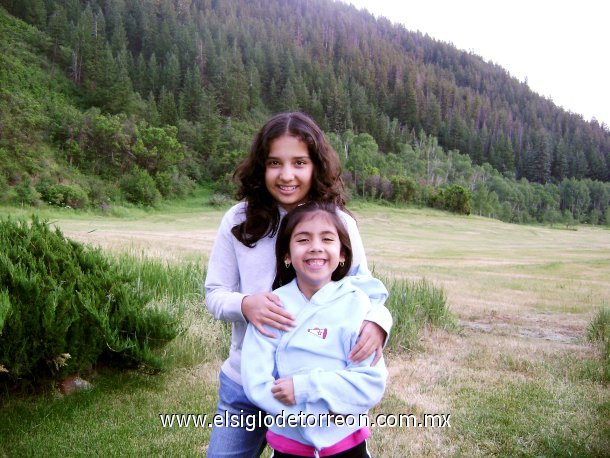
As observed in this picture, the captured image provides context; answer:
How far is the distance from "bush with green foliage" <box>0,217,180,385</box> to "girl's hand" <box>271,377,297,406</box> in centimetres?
220

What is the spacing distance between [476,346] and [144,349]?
4587 mm

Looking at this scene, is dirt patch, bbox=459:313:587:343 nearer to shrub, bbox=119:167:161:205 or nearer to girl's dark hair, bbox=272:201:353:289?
girl's dark hair, bbox=272:201:353:289

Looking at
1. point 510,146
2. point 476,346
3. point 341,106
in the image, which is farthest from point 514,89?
Result: point 476,346

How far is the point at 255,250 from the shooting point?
2.01 m

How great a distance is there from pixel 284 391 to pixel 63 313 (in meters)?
2.71

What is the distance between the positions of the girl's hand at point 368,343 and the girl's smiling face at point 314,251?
0.85 feet

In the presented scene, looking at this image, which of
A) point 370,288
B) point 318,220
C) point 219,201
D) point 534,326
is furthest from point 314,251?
point 219,201

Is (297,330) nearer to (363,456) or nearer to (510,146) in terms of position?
(363,456)

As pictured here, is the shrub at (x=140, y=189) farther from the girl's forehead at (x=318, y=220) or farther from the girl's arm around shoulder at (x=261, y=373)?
the girl's arm around shoulder at (x=261, y=373)

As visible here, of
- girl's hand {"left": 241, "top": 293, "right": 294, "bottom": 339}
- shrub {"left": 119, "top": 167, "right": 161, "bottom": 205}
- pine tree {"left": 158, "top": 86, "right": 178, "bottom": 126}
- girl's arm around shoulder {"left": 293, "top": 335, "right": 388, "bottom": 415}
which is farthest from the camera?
pine tree {"left": 158, "top": 86, "right": 178, "bottom": 126}

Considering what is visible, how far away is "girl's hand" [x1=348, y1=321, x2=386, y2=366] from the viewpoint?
1.71 meters

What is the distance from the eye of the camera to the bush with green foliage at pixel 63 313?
3.51 metres

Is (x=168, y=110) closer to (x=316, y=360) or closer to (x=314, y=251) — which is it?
(x=314, y=251)

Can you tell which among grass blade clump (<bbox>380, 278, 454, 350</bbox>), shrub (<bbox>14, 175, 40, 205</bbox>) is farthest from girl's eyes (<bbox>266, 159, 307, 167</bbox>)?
shrub (<bbox>14, 175, 40, 205</bbox>)
